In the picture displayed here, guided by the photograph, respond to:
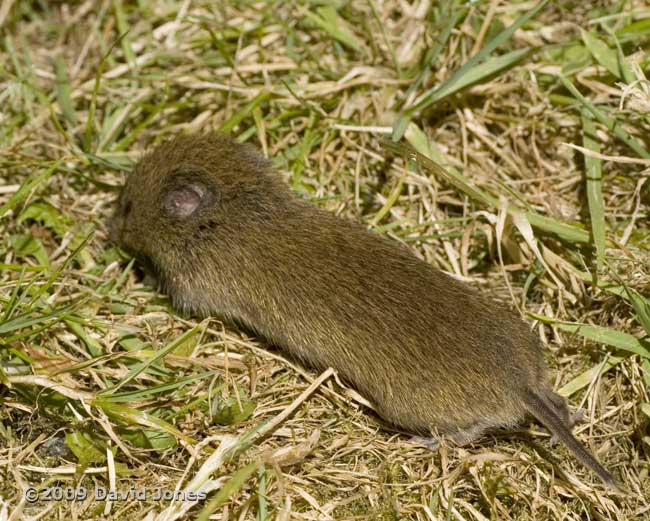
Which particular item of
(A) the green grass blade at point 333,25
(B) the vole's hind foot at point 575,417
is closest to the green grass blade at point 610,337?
(B) the vole's hind foot at point 575,417

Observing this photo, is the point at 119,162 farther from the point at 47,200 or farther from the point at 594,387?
the point at 594,387

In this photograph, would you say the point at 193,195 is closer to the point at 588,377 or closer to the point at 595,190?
the point at 595,190

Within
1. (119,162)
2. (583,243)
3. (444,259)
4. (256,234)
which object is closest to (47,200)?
(119,162)

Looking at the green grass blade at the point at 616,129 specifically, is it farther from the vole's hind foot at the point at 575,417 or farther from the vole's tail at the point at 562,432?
the vole's tail at the point at 562,432

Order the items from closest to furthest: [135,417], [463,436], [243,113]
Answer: [135,417], [463,436], [243,113]

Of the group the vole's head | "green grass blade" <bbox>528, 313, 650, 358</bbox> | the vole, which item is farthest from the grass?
the vole's head

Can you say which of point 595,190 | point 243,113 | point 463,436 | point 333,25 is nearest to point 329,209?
point 243,113

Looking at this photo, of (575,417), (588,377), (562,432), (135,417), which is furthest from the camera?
(588,377)
